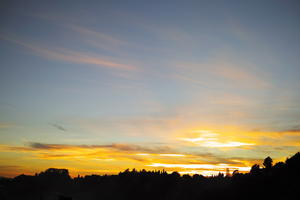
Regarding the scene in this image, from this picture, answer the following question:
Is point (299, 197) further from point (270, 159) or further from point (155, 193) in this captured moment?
point (155, 193)

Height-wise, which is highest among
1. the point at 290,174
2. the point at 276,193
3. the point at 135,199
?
the point at 290,174

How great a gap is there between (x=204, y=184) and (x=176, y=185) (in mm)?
20832

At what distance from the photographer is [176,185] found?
199m

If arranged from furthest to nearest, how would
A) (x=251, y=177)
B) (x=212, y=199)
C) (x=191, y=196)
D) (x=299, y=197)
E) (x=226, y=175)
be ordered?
(x=226, y=175)
(x=191, y=196)
(x=212, y=199)
(x=251, y=177)
(x=299, y=197)

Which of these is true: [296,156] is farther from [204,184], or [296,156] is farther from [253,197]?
[204,184]

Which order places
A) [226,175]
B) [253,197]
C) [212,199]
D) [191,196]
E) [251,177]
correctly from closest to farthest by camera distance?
[253,197] → [251,177] → [212,199] → [191,196] → [226,175]

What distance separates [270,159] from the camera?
467ft

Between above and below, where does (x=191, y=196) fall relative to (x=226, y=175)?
below

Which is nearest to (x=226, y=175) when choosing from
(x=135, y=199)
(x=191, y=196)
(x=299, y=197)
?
(x=191, y=196)

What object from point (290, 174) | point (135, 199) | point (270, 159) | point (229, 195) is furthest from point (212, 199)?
point (135, 199)

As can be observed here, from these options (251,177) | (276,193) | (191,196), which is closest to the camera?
(276,193)

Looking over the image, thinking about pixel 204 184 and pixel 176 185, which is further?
pixel 176 185

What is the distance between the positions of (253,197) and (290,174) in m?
16.9

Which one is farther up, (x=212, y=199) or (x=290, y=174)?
(x=290, y=174)
